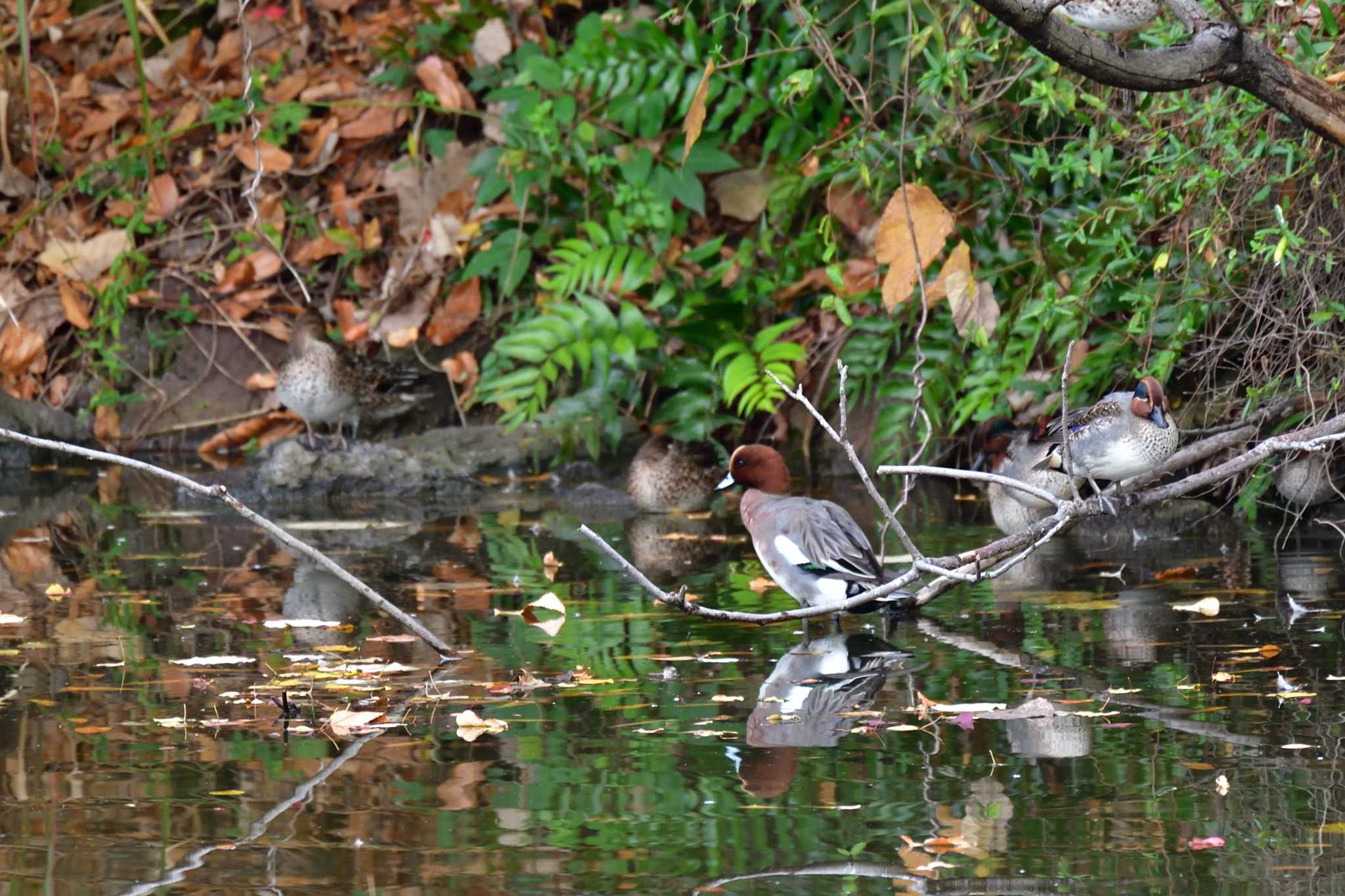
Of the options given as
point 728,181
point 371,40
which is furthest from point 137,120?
point 728,181

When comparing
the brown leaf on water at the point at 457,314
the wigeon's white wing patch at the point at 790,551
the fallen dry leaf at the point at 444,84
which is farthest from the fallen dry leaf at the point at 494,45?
the wigeon's white wing patch at the point at 790,551

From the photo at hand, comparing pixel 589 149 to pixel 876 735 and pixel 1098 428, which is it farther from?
pixel 876 735

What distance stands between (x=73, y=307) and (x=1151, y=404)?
8139 millimetres

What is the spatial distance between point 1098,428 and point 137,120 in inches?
358

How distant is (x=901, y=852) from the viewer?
2932 mm

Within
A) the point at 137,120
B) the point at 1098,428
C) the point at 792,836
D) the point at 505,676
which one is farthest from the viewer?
the point at 137,120

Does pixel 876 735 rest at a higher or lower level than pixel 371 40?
lower

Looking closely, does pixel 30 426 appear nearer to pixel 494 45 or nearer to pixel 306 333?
pixel 306 333

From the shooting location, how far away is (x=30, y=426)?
10430mm

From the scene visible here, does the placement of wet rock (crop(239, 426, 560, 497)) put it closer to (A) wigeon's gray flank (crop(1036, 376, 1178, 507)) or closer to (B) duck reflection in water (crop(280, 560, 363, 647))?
(B) duck reflection in water (crop(280, 560, 363, 647))

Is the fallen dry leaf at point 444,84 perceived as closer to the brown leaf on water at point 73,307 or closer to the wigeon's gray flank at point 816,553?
the brown leaf on water at point 73,307

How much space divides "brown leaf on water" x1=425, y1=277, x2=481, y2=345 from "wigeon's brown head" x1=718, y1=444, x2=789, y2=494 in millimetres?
4897

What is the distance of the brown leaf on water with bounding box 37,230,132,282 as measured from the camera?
462 inches

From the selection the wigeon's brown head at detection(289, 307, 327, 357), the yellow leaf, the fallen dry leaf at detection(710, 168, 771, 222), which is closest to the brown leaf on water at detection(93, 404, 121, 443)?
the wigeon's brown head at detection(289, 307, 327, 357)
